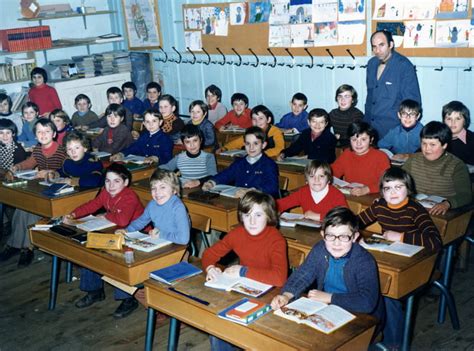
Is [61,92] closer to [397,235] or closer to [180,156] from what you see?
[180,156]

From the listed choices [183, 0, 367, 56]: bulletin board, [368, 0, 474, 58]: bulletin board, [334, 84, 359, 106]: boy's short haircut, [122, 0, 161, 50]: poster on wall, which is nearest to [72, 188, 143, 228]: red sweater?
[334, 84, 359, 106]: boy's short haircut

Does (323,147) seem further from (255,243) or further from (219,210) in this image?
(255,243)

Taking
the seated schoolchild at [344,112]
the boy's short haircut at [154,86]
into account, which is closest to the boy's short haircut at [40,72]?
the boy's short haircut at [154,86]

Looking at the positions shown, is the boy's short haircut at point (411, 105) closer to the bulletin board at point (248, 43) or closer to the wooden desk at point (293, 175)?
the wooden desk at point (293, 175)

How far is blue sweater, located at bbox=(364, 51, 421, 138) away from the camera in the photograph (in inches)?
251

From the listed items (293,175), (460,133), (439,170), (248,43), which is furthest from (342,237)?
(248,43)

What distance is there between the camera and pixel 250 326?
289 cm

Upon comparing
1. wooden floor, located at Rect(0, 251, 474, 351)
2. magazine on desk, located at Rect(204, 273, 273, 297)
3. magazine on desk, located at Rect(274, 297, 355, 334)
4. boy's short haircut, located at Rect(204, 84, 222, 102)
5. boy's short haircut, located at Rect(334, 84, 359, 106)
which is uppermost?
boy's short haircut, located at Rect(334, 84, 359, 106)

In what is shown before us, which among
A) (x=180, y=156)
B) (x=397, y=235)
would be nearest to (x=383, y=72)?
(x=180, y=156)

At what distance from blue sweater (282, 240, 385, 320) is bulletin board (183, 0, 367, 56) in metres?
4.53

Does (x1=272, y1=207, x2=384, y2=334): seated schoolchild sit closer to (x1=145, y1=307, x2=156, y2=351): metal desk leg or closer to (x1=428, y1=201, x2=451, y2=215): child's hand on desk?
(x1=145, y1=307, x2=156, y2=351): metal desk leg

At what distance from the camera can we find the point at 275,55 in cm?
830

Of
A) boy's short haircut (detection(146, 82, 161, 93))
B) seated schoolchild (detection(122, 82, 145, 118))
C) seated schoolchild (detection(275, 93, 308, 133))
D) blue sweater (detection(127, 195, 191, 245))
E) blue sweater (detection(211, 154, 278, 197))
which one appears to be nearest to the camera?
blue sweater (detection(127, 195, 191, 245))

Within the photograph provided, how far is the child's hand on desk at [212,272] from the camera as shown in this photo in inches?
135
